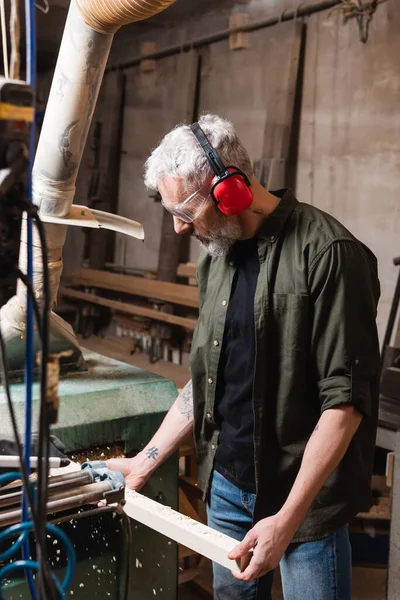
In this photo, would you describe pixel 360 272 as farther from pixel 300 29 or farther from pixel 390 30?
pixel 300 29

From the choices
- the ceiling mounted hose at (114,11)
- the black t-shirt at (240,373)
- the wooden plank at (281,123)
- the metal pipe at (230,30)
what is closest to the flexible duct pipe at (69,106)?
the ceiling mounted hose at (114,11)

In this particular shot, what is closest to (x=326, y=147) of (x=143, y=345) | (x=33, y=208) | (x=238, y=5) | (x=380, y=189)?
(x=380, y=189)

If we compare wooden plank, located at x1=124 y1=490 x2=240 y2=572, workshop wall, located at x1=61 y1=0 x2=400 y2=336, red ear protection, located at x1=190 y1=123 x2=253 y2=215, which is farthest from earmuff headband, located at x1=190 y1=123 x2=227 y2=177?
workshop wall, located at x1=61 y1=0 x2=400 y2=336

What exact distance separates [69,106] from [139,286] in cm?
318

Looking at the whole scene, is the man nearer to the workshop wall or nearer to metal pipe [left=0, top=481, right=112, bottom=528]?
metal pipe [left=0, top=481, right=112, bottom=528]

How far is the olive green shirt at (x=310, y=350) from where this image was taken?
1430 millimetres

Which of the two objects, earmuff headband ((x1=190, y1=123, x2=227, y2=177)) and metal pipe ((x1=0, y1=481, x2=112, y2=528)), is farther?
earmuff headband ((x1=190, y1=123, x2=227, y2=177))

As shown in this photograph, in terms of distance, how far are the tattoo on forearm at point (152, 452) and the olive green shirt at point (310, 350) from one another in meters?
0.34

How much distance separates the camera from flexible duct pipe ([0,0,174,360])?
1589 mm

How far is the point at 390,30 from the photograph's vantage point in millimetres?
3299

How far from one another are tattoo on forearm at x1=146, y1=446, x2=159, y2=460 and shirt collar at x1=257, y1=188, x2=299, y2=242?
658mm

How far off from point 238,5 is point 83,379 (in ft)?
10.5

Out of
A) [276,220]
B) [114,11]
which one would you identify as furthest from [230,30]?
[276,220]

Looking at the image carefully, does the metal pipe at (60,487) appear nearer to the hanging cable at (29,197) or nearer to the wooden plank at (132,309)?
the hanging cable at (29,197)
